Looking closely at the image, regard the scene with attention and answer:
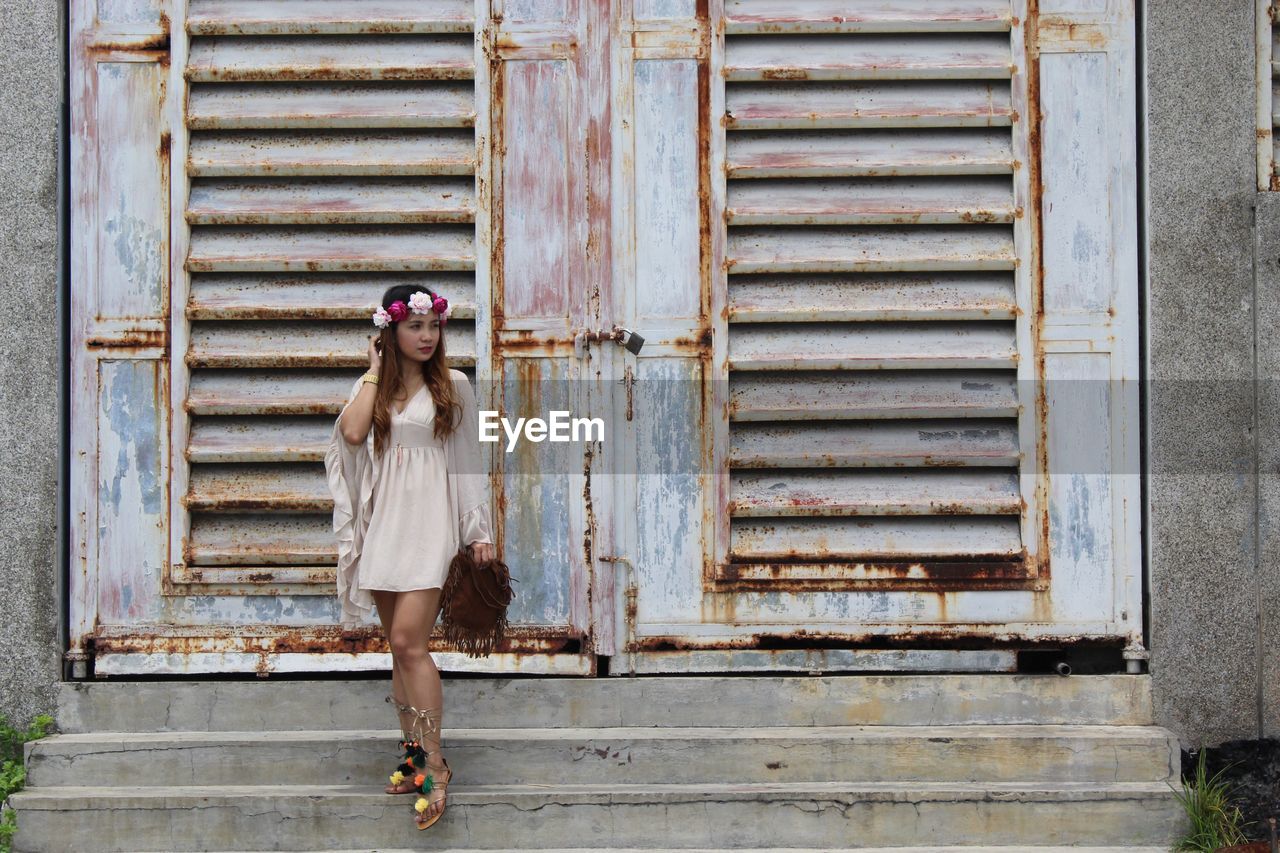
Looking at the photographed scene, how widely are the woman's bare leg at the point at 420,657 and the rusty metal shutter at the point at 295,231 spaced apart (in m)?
0.78

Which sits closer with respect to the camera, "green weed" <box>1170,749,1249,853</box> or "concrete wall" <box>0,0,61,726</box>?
"green weed" <box>1170,749,1249,853</box>

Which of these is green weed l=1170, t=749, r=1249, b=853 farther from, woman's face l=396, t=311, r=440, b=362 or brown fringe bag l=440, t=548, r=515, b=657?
woman's face l=396, t=311, r=440, b=362

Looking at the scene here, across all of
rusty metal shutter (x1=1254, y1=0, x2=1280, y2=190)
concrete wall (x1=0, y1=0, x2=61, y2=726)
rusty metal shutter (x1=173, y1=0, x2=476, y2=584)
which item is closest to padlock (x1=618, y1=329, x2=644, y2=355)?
rusty metal shutter (x1=173, y1=0, x2=476, y2=584)

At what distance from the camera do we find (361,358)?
5.25 meters

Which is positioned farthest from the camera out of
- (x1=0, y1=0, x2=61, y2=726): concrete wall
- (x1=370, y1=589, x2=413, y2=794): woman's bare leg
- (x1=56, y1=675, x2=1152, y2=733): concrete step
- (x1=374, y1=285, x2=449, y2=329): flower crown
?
(x1=0, y1=0, x2=61, y2=726): concrete wall

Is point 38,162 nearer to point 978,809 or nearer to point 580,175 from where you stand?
point 580,175

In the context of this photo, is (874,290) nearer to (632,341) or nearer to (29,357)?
(632,341)

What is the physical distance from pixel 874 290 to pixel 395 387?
199cm

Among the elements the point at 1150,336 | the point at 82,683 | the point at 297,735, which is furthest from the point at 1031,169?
the point at 82,683

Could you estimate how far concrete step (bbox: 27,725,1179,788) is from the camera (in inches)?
194

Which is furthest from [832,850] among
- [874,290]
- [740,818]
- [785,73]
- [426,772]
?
[785,73]

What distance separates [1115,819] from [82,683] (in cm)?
406

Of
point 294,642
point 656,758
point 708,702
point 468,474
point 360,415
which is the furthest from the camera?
point 294,642
